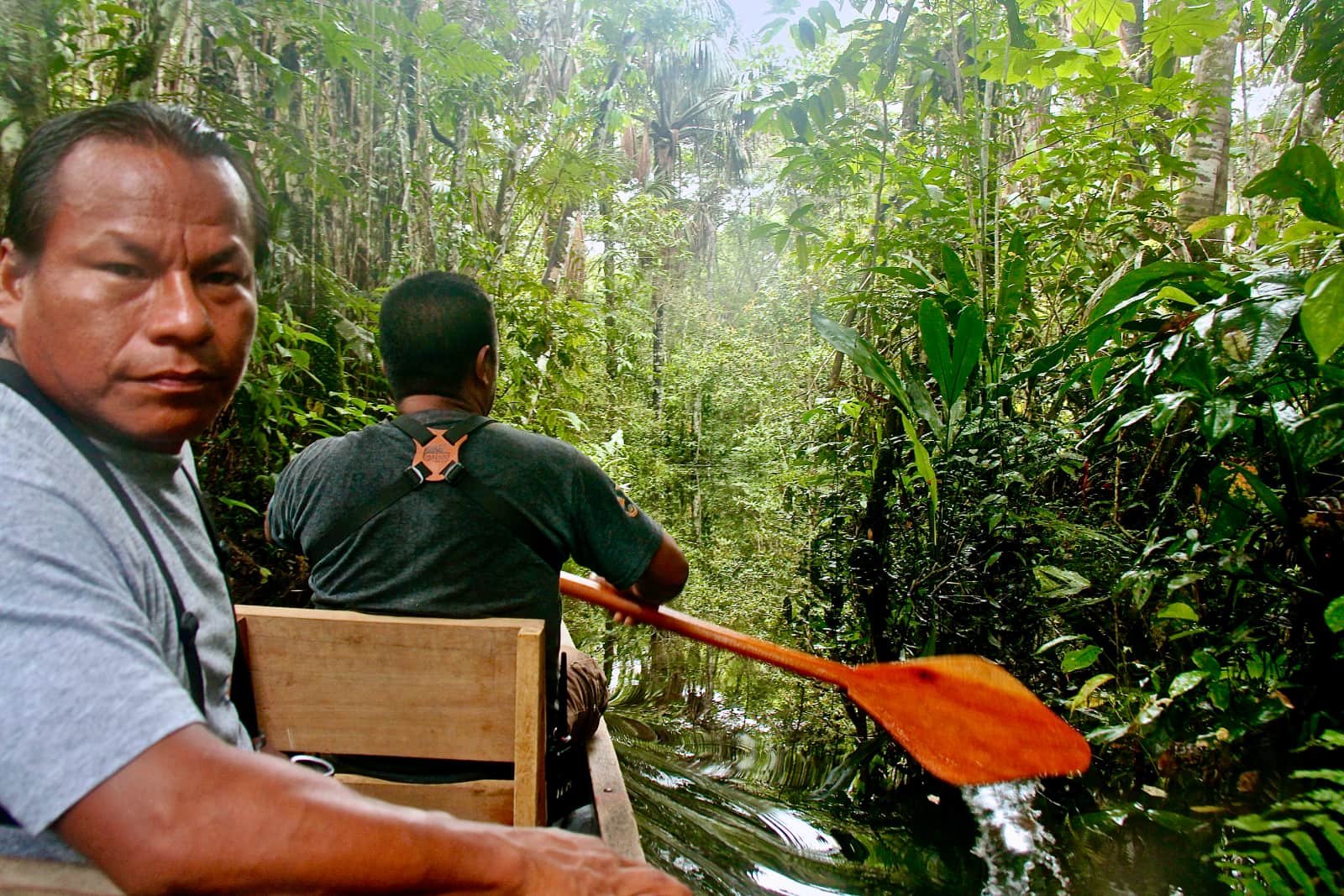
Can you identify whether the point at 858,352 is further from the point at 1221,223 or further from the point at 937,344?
the point at 1221,223

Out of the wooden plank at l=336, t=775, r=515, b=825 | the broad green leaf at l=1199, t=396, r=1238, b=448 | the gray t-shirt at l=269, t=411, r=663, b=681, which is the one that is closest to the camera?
the wooden plank at l=336, t=775, r=515, b=825

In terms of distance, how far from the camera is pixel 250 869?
0.50 meters

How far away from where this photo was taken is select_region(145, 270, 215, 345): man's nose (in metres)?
0.67

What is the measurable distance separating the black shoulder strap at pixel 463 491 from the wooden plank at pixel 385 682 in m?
0.31

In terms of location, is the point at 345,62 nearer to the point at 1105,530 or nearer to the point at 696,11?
the point at 1105,530

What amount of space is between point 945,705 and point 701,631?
0.65 meters

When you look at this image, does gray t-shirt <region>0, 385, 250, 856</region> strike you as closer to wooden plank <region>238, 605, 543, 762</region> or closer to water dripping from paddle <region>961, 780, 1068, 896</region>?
wooden plank <region>238, 605, 543, 762</region>

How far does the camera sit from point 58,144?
0.65 metres

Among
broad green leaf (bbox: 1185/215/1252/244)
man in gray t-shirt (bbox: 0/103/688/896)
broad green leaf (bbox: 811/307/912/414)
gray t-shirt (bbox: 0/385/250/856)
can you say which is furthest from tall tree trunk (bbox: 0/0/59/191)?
broad green leaf (bbox: 1185/215/1252/244)

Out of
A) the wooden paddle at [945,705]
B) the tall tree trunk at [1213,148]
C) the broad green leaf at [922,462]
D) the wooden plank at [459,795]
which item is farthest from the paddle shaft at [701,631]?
the tall tree trunk at [1213,148]

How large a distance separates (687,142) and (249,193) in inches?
454

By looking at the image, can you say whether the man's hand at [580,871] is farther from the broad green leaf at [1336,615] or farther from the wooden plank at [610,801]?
the broad green leaf at [1336,615]

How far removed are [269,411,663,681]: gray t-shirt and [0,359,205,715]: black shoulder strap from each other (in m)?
0.70

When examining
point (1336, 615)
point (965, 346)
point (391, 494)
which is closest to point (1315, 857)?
point (1336, 615)
